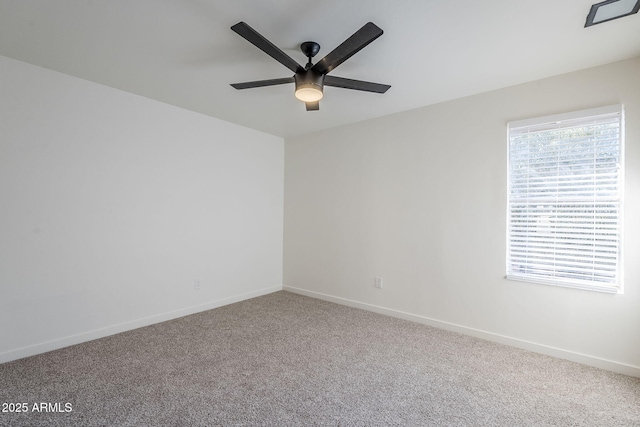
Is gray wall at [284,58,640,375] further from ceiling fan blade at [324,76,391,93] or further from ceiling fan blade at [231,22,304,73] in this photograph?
ceiling fan blade at [231,22,304,73]

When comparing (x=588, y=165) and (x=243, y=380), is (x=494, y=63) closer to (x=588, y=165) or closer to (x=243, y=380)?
(x=588, y=165)

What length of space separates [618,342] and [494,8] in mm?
2654

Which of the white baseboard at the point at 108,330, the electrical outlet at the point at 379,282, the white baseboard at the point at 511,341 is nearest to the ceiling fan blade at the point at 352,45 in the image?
the electrical outlet at the point at 379,282

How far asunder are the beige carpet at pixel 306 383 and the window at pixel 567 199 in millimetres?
780

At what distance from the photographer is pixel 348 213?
409cm

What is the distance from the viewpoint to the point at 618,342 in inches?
94.6

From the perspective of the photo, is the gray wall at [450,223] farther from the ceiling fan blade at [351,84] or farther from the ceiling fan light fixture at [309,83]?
the ceiling fan light fixture at [309,83]

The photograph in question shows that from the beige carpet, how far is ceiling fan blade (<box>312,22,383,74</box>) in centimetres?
219

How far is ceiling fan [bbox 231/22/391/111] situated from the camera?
5.59 feet

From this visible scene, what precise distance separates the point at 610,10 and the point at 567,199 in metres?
1.40

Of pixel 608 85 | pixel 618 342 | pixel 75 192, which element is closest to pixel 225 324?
pixel 75 192

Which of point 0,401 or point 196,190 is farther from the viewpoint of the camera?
point 196,190

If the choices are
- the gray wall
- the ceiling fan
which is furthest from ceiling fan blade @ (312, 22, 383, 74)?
the gray wall

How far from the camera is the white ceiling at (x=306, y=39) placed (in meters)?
1.84
